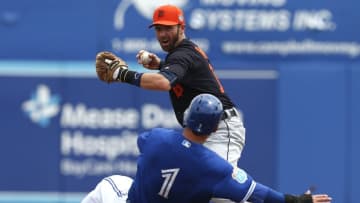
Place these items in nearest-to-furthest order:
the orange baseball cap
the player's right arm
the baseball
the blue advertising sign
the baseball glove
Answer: the player's right arm < the baseball glove < the orange baseball cap < the baseball < the blue advertising sign

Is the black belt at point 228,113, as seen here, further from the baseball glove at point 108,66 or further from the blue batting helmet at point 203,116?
the blue batting helmet at point 203,116

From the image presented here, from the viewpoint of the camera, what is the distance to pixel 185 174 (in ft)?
16.3

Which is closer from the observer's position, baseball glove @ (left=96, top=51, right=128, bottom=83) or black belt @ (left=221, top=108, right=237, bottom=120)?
baseball glove @ (left=96, top=51, right=128, bottom=83)

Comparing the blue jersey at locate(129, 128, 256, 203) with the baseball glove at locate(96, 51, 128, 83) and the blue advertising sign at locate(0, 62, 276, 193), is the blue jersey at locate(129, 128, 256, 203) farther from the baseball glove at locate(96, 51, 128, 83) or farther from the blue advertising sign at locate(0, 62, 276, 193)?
the blue advertising sign at locate(0, 62, 276, 193)

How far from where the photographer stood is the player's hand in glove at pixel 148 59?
6152 millimetres

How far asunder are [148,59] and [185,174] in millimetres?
1399

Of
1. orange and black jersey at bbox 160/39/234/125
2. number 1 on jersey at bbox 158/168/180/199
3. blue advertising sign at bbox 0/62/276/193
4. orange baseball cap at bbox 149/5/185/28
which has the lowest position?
blue advertising sign at bbox 0/62/276/193

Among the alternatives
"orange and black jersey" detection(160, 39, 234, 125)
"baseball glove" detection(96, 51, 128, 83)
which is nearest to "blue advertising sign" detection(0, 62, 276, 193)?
"orange and black jersey" detection(160, 39, 234, 125)

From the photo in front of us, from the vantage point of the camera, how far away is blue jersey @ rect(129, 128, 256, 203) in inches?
195

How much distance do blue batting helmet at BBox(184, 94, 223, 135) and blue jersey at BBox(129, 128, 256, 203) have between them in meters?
0.10

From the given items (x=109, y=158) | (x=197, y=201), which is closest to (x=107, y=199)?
(x=197, y=201)

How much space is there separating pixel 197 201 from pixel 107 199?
0.71 m

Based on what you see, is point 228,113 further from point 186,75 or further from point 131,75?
point 131,75

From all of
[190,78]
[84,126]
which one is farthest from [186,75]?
[84,126]
